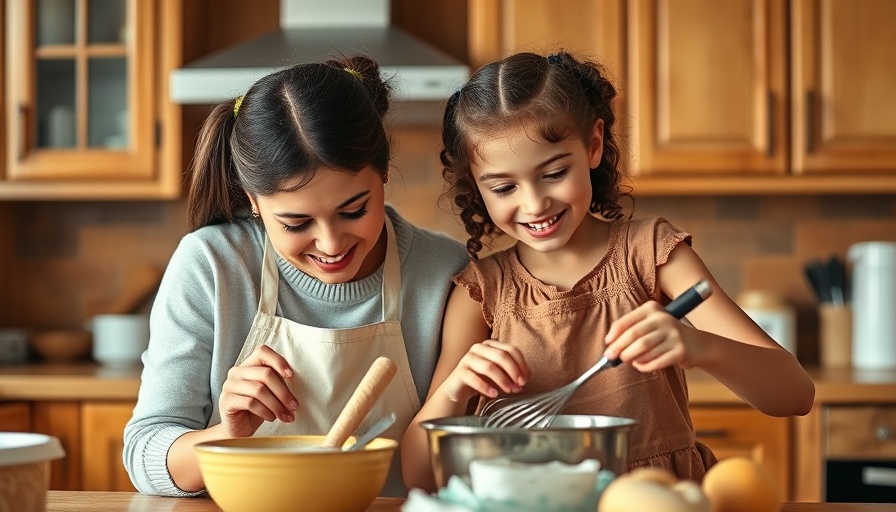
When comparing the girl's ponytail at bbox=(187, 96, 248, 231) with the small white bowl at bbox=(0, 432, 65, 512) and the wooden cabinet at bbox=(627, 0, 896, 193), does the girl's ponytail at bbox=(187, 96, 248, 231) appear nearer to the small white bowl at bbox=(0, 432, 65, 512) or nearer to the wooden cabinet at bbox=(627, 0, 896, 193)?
the small white bowl at bbox=(0, 432, 65, 512)

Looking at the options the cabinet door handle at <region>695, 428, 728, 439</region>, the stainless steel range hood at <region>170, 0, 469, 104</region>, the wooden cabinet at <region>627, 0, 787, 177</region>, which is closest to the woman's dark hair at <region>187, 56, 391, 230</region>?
the stainless steel range hood at <region>170, 0, 469, 104</region>

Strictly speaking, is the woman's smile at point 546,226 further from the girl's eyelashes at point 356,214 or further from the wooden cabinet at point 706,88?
the wooden cabinet at point 706,88

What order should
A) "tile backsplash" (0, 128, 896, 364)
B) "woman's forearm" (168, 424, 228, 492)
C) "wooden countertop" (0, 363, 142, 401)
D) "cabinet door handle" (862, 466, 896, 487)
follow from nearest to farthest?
"woman's forearm" (168, 424, 228, 492), "cabinet door handle" (862, 466, 896, 487), "wooden countertop" (0, 363, 142, 401), "tile backsplash" (0, 128, 896, 364)

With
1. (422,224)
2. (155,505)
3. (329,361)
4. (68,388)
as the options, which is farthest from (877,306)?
(155,505)

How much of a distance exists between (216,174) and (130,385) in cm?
123

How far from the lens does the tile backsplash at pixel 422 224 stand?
3088 millimetres

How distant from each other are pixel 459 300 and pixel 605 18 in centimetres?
149

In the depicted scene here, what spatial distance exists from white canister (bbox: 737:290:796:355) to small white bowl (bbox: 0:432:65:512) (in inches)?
86.9

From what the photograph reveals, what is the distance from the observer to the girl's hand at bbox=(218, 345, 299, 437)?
1.10 m

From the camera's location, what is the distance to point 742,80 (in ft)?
9.09

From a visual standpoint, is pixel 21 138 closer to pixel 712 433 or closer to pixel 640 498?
pixel 712 433

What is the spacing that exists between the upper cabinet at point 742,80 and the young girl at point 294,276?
1328mm

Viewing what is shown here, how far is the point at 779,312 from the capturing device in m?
2.85

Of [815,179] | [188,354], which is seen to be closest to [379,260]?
[188,354]
